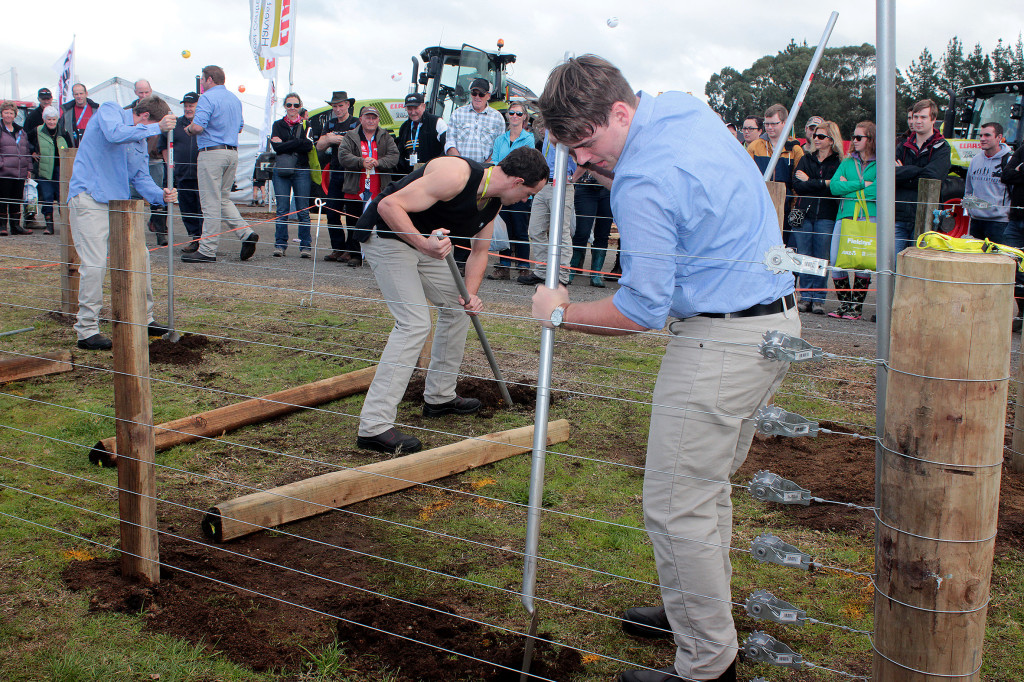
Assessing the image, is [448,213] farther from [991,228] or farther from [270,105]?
[270,105]

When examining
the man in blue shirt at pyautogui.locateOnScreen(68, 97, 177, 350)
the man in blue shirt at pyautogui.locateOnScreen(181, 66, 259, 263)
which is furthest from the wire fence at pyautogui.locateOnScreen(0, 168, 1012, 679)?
the man in blue shirt at pyautogui.locateOnScreen(181, 66, 259, 263)

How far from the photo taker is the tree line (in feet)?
140

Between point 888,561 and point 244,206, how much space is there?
18574 mm

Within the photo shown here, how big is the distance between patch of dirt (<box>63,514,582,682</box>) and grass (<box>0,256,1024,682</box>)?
0.06m

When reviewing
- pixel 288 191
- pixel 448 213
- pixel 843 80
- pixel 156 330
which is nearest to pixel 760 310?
pixel 448 213

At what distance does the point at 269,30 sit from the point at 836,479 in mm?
14228

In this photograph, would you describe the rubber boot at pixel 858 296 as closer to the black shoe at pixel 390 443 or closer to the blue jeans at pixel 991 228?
the blue jeans at pixel 991 228

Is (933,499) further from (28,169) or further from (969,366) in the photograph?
(28,169)

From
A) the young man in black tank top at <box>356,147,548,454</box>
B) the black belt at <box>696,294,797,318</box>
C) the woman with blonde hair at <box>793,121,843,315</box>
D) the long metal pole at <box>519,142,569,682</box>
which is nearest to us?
the black belt at <box>696,294,797,318</box>

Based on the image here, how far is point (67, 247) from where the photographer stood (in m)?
6.98

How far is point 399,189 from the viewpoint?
4379 mm

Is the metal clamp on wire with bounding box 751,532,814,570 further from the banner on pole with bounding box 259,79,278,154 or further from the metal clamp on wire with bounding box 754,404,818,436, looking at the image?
the banner on pole with bounding box 259,79,278,154

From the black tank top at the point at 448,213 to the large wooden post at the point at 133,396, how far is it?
1668 millimetres

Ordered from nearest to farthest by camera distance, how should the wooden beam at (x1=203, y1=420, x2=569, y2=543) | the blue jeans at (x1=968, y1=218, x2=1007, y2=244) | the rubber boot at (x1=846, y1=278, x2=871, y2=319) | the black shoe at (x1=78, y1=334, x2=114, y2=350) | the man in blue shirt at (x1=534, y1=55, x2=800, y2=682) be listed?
1. the man in blue shirt at (x1=534, y1=55, x2=800, y2=682)
2. the wooden beam at (x1=203, y1=420, x2=569, y2=543)
3. the black shoe at (x1=78, y1=334, x2=114, y2=350)
4. the blue jeans at (x1=968, y1=218, x2=1007, y2=244)
5. the rubber boot at (x1=846, y1=278, x2=871, y2=319)
